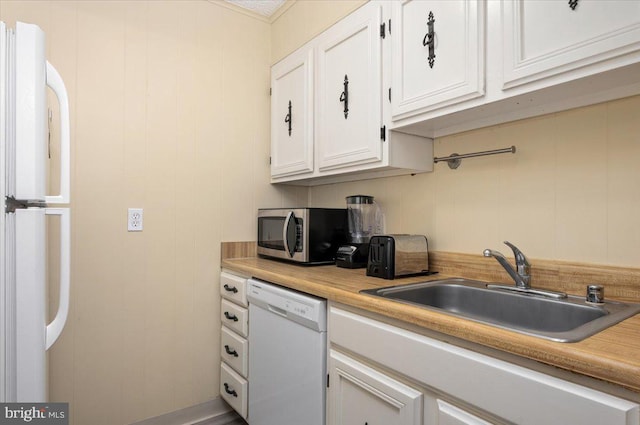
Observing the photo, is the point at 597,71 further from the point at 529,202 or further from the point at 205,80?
the point at 205,80

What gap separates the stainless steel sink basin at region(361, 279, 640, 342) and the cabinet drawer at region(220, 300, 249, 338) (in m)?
0.89

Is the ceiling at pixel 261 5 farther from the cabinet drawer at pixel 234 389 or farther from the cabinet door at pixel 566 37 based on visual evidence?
the cabinet drawer at pixel 234 389

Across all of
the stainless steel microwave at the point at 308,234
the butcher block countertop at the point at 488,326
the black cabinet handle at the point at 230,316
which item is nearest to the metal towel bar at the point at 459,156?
the butcher block countertop at the point at 488,326

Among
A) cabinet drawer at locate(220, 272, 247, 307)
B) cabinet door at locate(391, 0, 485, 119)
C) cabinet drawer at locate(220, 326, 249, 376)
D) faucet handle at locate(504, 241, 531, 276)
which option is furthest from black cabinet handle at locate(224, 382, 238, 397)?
cabinet door at locate(391, 0, 485, 119)

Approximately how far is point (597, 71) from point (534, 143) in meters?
0.41

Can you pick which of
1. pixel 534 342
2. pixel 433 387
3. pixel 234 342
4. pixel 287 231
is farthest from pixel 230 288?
pixel 534 342

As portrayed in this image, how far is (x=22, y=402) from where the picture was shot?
0.87 m

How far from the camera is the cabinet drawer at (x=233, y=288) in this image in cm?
190

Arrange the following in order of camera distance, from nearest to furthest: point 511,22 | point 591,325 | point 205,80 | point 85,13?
1. point 591,325
2. point 511,22
3. point 85,13
4. point 205,80

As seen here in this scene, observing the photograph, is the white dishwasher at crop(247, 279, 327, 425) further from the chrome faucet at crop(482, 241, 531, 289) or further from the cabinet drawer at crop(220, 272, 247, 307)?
the chrome faucet at crop(482, 241, 531, 289)

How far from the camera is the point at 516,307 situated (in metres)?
1.26

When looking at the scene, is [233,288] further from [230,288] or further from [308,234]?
[308,234]

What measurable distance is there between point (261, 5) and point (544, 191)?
196 cm

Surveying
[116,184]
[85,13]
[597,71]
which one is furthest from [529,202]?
[85,13]
